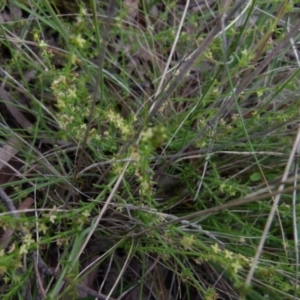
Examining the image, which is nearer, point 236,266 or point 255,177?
point 236,266

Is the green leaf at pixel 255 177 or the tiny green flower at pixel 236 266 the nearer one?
the tiny green flower at pixel 236 266

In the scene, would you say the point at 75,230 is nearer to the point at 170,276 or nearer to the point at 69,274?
the point at 69,274

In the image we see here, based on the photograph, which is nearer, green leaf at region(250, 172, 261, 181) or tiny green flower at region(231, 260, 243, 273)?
tiny green flower at region(231, 260, 243, 273)

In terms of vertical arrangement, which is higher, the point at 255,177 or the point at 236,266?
the point at 236,266

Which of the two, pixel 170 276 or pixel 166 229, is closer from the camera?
pixel 166 229

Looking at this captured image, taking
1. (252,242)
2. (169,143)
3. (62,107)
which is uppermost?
(62,107)

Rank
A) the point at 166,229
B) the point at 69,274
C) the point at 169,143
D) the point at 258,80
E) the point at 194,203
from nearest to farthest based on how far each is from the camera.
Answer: the point at 69,274 → the point at 166,229 → the point at 169,143 → the point at 194,203 → the point at 258,80

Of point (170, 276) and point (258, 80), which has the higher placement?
point (258, 80)

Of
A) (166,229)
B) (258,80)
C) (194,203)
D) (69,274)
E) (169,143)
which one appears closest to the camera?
(69,274)

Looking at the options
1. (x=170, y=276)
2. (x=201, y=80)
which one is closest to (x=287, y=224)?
(x=170, y=276)

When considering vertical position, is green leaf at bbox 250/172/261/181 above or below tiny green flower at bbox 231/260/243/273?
below

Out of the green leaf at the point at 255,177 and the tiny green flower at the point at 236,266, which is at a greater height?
the tiny green flower at the point at 236,266
